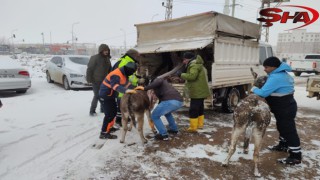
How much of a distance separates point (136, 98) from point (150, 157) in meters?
1.06

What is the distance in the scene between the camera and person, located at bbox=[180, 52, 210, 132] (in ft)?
17.7

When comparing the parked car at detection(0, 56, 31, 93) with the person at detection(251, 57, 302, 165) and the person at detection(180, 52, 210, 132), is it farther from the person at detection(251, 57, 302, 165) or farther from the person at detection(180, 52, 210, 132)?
the person at detection(251, 57, 302, 165)

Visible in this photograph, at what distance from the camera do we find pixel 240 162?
4246mm

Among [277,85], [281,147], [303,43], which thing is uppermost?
[303,43]

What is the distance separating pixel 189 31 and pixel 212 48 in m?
0.79

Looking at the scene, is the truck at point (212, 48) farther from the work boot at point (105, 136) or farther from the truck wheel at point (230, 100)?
the work boot at point (105, 136)

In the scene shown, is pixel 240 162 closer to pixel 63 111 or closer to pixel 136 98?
pixel 136 98

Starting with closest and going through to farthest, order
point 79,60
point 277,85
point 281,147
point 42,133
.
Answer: point 277,85 < point 281,147 < point 42,133 < point 79,60

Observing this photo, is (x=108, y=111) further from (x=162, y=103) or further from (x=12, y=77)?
(x=12, y=77)

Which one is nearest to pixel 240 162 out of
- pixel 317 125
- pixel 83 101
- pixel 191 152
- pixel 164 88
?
pixel 191 152

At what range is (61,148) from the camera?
460 cm

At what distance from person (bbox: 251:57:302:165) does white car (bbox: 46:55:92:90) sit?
A: 27.7 ft

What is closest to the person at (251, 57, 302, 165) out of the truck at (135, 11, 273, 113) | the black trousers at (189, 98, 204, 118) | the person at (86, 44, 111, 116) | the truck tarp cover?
the black trousers at (189, 98, 204, 118)

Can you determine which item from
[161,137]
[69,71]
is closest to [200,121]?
[161,137]
